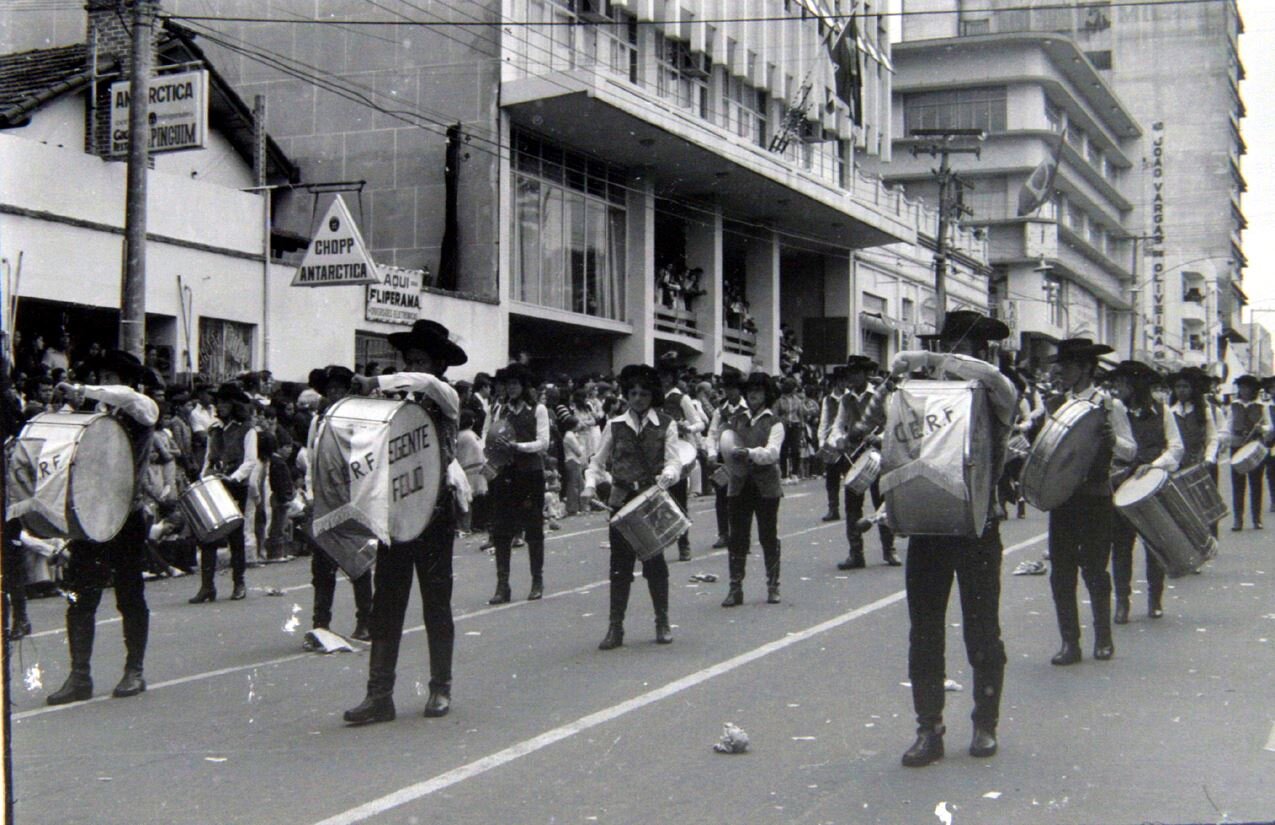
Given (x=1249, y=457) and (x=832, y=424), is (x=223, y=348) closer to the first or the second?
(x=832, y=424)

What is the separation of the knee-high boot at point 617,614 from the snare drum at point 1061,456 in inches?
106

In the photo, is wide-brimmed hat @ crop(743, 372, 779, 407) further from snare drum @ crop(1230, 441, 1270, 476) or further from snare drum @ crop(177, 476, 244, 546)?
snare drum @ crop(1230, 441, 1270, 476)

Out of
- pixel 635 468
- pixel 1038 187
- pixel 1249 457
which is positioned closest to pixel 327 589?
pixel 635 468

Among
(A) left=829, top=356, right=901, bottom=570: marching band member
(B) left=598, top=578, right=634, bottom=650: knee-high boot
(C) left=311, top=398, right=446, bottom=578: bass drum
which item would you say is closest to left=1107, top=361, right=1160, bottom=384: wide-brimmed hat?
(A) left=829, top=356, right=901, bottom=570: marching band member

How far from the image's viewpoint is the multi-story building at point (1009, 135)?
6812cm

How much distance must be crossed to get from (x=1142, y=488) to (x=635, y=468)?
3583 millimetres

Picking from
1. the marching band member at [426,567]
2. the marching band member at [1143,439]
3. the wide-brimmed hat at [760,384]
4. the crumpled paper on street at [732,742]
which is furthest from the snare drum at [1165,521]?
the marching band member at [426,567]

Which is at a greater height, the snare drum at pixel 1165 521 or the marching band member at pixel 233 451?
the marching band member at pixel 233 451

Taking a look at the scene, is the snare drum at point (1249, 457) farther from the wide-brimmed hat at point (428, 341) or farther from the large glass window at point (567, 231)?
the large glass window at point (567, 231)

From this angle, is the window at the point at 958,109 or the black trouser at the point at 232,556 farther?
the window at the point at 958,109

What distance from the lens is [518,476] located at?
39.2 ft

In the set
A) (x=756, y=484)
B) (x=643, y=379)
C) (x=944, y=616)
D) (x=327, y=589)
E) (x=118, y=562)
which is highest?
(x=643, y=379)

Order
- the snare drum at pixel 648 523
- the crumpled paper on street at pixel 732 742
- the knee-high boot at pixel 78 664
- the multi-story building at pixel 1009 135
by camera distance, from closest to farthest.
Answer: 1. the crumpled paper on street at pixel 732 742
2. the knee-high boot at pixel 78 664
3. the snare drum at pixel 648 523
4. the multi-story building at pixel 1009 135

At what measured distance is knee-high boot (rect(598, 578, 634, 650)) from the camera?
952 cm
